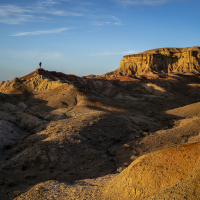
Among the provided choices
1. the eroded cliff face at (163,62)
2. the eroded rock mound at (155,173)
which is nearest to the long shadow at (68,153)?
the eroded rock mound at (155,173)

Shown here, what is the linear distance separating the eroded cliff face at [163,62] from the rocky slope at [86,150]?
46626mm

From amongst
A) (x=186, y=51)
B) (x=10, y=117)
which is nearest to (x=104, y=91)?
(x=10, y=117)

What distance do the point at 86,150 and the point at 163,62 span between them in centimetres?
7943

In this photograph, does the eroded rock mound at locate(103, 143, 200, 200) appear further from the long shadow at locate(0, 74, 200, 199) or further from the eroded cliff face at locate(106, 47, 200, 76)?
the eroded cliff face at locate(106, 47, 200, 76)

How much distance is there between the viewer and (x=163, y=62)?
87000 millimetres

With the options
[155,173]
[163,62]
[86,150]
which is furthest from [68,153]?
[163,62]

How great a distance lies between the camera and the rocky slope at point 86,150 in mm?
7367

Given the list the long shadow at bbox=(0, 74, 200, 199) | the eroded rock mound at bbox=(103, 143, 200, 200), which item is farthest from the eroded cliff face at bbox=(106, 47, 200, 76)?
the eroded rock mound at bbox=(103, 143, 200, 200)

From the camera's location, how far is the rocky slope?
7367mm

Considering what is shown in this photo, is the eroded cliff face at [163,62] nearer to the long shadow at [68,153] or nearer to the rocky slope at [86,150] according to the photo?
the rocky slope at [86,150]

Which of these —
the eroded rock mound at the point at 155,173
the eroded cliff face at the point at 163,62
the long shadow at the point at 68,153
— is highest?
the eroded cliff face at the point at 163,62

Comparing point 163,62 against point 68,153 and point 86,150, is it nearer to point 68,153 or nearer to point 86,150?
point 86,150

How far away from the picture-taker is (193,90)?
61.5m

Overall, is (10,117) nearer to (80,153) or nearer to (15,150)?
(15,150)
